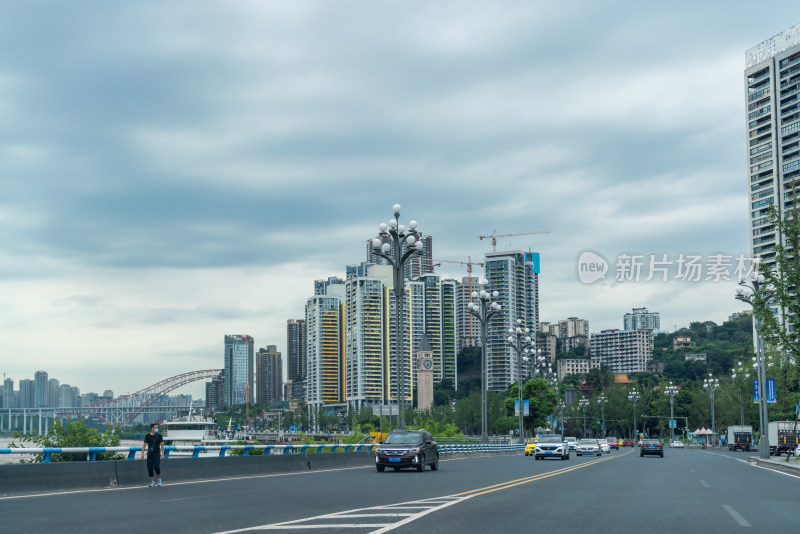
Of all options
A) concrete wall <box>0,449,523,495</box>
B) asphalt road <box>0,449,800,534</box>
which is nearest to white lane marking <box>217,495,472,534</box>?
asphalt road <box>0,449,800,534</box>

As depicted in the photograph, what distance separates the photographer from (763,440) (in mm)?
48812

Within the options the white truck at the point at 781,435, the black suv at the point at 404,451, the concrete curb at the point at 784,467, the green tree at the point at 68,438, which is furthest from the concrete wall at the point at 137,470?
the white truck at the point at 781,435

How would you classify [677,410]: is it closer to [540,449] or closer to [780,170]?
[780,170]

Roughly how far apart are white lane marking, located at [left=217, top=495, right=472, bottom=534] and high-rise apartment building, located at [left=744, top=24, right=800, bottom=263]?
152 m

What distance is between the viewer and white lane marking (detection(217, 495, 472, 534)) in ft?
39.3

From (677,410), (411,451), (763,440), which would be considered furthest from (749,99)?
(411,451)

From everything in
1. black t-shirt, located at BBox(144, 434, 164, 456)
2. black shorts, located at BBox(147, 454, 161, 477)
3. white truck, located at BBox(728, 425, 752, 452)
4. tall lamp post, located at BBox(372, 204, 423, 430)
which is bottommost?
white truck, located at BBox(728, 425, 752, 452)

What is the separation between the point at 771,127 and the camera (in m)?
163

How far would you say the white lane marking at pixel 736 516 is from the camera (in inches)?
506

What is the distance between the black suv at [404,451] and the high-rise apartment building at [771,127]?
138m

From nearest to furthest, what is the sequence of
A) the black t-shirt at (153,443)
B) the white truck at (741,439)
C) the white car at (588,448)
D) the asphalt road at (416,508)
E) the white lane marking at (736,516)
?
the asphalt road at (416,508), the white lane marking at (736,516), the black t-shirt at (153,443), the white car at (588,448), the white truck at (741,439)

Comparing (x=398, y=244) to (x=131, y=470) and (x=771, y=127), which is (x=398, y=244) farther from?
(x=771, y=127)

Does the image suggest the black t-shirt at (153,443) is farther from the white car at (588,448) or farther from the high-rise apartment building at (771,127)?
the high-rise apartment building at (771,127)

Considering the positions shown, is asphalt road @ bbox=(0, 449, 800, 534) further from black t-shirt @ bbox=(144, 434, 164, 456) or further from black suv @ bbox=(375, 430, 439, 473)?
black suv @ bbox=(375, 430, 439, 473)
